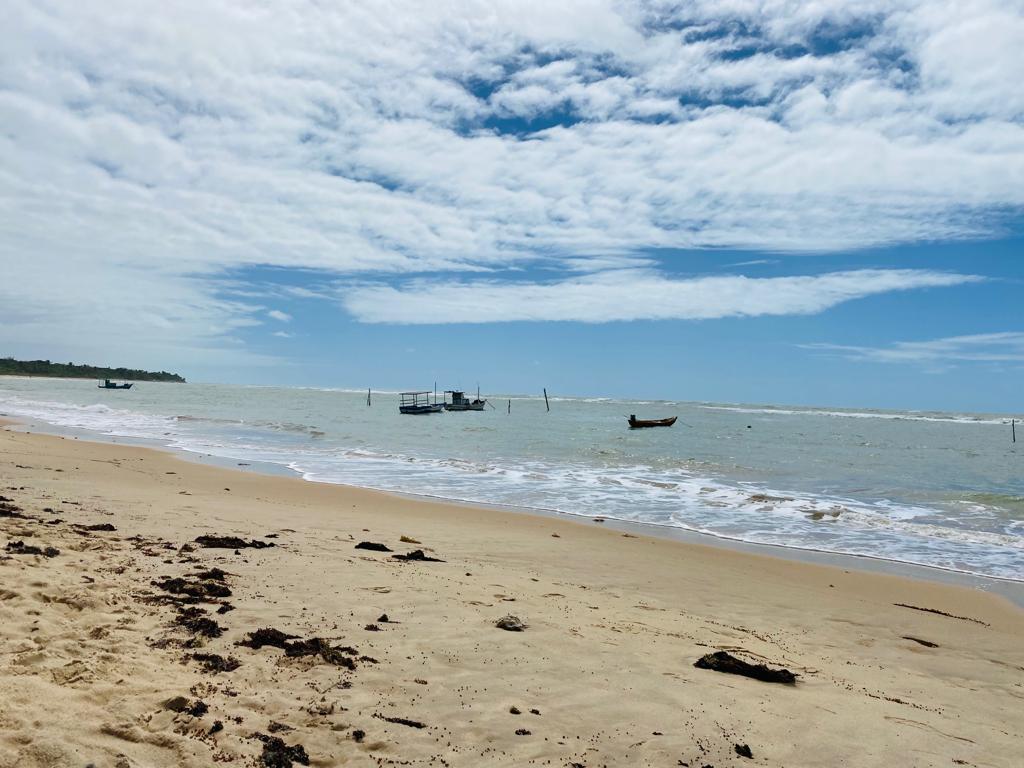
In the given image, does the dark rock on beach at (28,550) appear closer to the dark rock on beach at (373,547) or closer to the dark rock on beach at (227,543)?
the dark rock on beach at (227,543)

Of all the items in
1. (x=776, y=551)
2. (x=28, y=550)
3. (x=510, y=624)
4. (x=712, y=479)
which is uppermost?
(x=28, y=550)

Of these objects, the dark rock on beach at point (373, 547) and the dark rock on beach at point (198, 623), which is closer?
the dark rock on beach at point (198, 623)

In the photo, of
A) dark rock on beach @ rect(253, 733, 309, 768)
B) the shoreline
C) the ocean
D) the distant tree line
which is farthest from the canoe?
the distant tree line

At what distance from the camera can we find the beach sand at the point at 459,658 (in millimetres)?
Result: 3520

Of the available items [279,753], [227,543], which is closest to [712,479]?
[227,543]

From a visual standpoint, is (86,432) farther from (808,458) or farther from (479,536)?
(808,458)

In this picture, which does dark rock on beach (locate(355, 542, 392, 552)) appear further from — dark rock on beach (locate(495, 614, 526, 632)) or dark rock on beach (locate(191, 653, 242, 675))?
dark rock on beach (locate(191, 653, 242, 675))

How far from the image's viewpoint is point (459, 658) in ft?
15.6

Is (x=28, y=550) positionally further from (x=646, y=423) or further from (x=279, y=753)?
(x=646, y=423)

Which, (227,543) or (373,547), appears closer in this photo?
(227,543)

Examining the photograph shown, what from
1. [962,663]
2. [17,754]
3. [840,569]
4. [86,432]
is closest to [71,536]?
[17,754]

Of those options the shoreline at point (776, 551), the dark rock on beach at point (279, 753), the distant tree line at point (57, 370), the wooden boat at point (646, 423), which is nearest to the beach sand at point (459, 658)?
the dark rock on beach at point (279, 753)

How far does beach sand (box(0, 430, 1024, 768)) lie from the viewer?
11.5ft

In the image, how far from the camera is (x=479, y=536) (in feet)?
34.1
